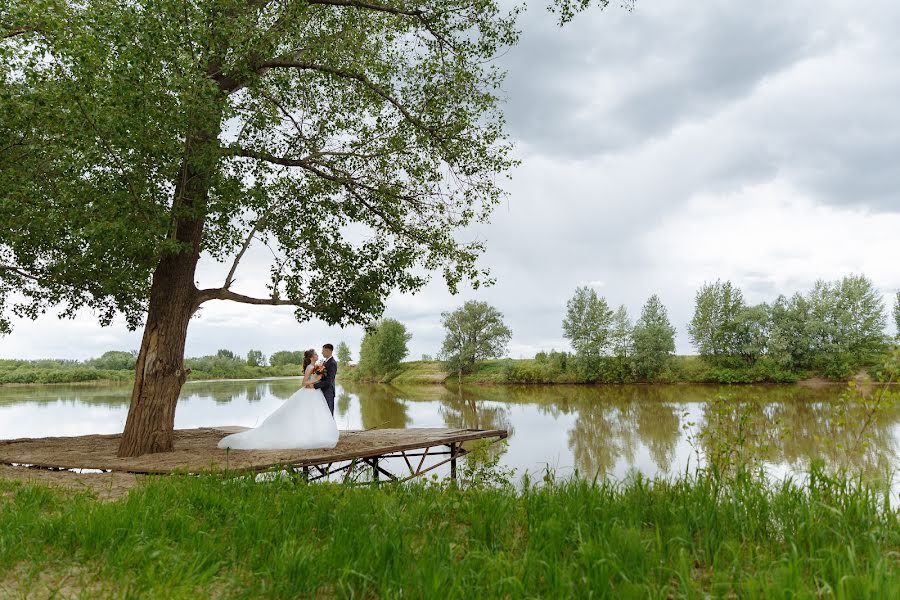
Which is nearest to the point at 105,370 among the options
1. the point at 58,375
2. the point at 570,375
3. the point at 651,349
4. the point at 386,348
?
the point at 58,375

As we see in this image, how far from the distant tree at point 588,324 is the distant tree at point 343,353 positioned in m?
46.0

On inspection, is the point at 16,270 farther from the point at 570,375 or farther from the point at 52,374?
the point at 52,374

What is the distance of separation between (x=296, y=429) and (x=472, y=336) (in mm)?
52502

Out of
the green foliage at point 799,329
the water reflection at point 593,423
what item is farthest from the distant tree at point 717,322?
the water reflection at point 593,423

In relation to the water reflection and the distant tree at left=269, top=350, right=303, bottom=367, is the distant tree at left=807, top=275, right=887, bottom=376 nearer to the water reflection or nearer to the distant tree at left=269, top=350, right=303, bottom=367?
the water reflection

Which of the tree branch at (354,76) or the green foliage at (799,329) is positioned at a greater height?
the tree branch at (354,76)

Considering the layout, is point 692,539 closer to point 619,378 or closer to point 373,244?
point 373,244

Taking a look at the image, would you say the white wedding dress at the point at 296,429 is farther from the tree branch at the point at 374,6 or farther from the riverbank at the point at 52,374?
the riverbank at the point at 52,374

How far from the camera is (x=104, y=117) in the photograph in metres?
8.45

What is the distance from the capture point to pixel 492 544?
3.66 meters

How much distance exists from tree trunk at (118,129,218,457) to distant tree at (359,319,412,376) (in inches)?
2255

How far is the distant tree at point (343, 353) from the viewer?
93.0 m

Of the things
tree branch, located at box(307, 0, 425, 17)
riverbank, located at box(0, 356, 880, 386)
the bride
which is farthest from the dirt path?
riverbank, located at box(0, 356, 880, 386)

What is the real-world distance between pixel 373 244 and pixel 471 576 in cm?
1002
